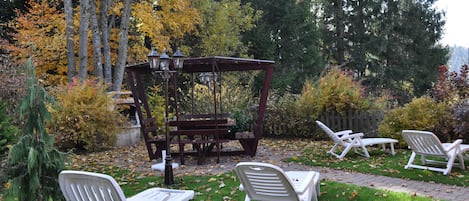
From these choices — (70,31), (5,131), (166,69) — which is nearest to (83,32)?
(70,31)

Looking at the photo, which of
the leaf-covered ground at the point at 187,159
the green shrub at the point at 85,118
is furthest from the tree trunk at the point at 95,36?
the leaf-covered ground at the point at 187,159

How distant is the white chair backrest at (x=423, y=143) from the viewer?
5.75 metres

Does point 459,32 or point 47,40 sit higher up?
point 459,32

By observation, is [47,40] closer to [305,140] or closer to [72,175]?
[305,140]

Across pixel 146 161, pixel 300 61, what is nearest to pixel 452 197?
pixel 146 161

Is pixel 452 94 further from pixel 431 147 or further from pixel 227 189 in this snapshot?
pixel 227 189

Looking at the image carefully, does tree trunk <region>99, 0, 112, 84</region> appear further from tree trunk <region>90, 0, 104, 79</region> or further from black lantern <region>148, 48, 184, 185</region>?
black lantern <region>148, 48, 184, 185</region>

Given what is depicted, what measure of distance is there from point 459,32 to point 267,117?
17.3 metres

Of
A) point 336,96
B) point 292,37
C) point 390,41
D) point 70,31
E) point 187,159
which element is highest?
point 292,37

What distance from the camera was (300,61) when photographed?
22750 mm

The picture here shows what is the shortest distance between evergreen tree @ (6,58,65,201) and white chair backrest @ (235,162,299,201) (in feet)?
5.78

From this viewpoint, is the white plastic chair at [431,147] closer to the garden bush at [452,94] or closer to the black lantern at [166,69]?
the garden bush at [452,94]

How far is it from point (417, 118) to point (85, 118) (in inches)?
312

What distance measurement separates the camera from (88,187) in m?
3.21
